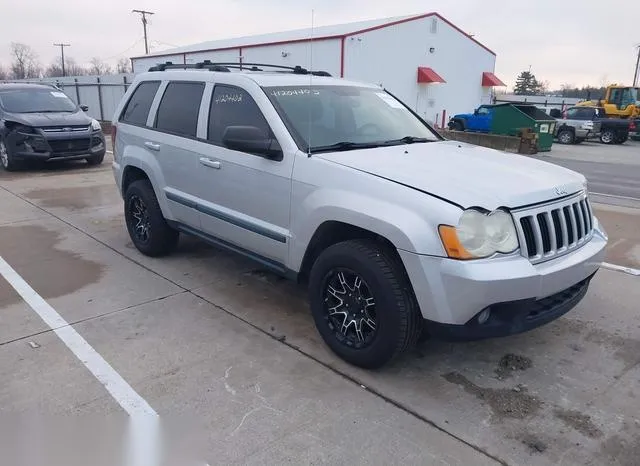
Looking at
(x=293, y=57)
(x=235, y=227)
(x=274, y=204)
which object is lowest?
(x=235, y=227)

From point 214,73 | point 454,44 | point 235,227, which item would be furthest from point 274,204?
point 454,44

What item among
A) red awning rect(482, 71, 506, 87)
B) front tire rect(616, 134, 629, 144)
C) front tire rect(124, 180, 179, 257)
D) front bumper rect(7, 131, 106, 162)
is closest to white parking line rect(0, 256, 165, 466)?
front tire rect(124, 180, 179, 257)

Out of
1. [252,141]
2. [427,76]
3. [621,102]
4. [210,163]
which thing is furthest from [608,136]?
[252,141]

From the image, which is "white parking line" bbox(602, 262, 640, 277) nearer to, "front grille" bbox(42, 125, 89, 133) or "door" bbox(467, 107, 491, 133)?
"front grille" bbox(42, 125, 89, 133)

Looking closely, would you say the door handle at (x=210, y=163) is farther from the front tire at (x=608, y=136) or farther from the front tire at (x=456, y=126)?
the front tire at (x=608, y=136)

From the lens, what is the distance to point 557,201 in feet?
11.1

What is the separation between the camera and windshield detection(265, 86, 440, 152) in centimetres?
395

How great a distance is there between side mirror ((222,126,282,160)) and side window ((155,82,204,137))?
1.05m

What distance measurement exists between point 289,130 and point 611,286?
353cm

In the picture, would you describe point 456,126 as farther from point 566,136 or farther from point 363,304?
point 363,304

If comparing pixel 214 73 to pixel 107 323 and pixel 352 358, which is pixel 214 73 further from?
pixel 352 358

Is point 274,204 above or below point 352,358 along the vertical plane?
above

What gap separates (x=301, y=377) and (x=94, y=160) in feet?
34.7

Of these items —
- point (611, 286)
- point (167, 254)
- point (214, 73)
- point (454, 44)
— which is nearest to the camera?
point (214, 73)
